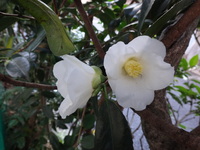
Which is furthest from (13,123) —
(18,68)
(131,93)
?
(131,93)

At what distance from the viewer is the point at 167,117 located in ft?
1.98

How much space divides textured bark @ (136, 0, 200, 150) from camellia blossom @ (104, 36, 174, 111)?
0.40 ft

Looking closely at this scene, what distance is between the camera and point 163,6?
521mm

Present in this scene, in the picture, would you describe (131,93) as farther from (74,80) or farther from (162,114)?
(162,114)

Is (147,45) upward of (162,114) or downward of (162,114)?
upward

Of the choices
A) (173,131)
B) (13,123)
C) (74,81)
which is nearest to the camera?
(74,81)

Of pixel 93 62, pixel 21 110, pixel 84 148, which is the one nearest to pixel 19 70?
pixel 93 62

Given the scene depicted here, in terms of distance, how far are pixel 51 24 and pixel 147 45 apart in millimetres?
193

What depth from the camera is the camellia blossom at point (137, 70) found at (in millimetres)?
330

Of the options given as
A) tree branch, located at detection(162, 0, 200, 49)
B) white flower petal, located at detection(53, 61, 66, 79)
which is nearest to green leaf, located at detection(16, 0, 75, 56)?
white flower petal, located at detection(53, 61, 66, 79)

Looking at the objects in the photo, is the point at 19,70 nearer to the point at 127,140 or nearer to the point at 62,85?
the point at 62,85

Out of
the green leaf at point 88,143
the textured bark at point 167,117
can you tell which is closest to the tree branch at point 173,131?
the textured bark at point 167,117

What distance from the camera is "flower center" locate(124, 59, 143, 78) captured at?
36 cm

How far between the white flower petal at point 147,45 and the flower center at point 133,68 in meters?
0.03
